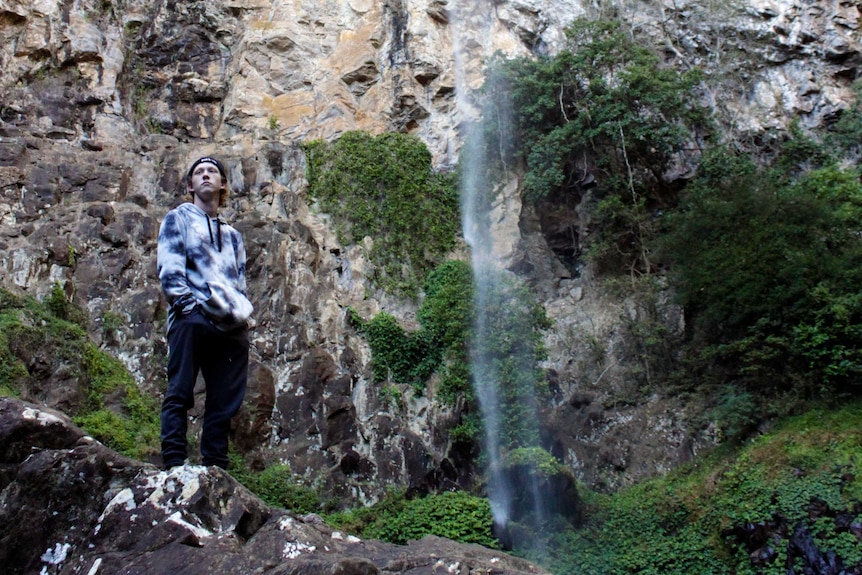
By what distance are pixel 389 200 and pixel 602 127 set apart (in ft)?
14.2

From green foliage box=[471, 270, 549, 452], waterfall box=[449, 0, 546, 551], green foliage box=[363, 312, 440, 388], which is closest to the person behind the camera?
waterfall box=[449, 0, 546, 551]

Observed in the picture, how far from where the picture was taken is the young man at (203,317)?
16.4 feet

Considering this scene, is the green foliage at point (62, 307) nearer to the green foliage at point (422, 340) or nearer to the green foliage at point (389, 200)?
the green foliage at point (422, 340)

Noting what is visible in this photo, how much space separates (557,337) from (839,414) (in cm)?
506

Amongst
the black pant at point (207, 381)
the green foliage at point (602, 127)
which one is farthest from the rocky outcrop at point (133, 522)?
the green foliage at point (602, 127)

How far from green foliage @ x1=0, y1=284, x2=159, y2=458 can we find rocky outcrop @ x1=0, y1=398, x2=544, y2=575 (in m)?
4.65

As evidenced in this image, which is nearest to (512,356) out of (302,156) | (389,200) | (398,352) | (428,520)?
(398,352)

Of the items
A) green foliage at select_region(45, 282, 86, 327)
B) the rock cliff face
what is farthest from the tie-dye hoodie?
the rock cliff face

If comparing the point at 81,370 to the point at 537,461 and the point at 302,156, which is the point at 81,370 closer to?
the point at 537,461

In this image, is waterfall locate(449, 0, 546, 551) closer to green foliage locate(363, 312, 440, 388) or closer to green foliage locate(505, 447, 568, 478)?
green foliage locate(505, 447, 568, 478)

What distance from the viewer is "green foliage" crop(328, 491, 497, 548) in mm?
10547

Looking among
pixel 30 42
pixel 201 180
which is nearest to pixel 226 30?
pixel 30 42

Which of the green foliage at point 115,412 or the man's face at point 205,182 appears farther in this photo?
the green foliage at point 115,412

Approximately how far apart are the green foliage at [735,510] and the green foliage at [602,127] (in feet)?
16.0
